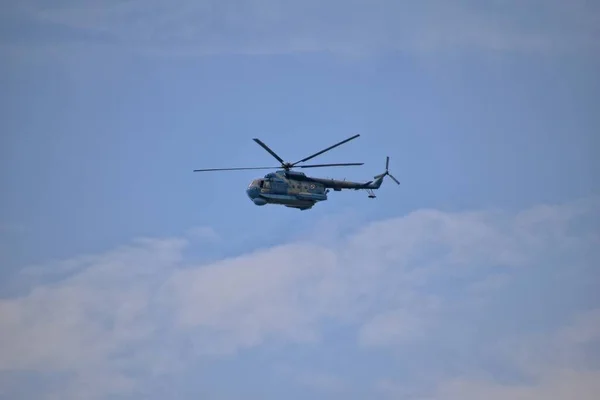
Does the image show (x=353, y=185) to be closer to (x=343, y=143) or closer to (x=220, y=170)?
(x=343, y=143)

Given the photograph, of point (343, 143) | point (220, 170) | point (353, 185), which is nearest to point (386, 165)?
point (353, 185)

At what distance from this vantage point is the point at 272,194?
8412cm

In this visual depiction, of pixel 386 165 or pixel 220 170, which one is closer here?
pixel 220 170

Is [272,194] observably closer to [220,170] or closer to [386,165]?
[220,170]

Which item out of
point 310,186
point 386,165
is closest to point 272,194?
point 310,186

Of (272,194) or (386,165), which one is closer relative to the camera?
(272,194)

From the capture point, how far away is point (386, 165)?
92688mm

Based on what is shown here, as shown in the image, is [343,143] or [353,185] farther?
[353,185]

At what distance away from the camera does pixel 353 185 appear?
88.3 meters

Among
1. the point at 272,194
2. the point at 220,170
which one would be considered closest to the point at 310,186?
the point at 272,194

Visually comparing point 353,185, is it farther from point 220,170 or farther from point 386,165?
point 220,170

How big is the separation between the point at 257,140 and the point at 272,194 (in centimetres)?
546

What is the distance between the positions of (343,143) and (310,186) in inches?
213

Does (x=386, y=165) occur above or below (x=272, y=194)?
above
